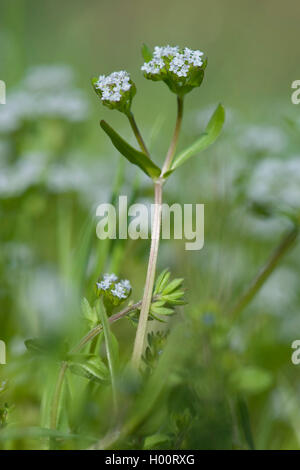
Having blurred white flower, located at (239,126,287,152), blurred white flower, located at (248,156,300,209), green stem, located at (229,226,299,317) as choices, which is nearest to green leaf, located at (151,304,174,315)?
green stem, located at (229,226,299,317)

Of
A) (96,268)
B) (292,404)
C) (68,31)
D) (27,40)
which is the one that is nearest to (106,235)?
(96,268)

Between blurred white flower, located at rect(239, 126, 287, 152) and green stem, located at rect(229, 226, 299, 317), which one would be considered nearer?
green stem, located at rect(229, 226, 299, 317)

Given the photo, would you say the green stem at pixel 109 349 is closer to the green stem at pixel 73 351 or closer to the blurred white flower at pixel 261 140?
the green stem at pixel 73 351

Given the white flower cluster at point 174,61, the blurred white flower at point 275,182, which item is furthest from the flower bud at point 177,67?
the blurred white flower at point 275,182

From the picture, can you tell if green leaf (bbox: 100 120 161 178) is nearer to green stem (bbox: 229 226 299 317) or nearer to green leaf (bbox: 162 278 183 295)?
green leaf (bbox: 162 278 183 295)

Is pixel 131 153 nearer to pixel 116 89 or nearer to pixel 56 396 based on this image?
pixel 116 89
